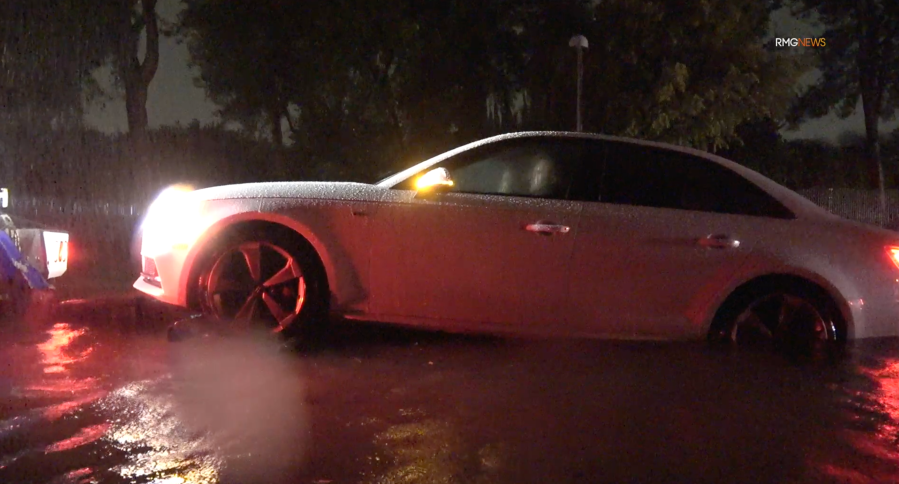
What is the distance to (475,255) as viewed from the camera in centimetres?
498

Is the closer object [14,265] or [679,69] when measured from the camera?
[14,265]

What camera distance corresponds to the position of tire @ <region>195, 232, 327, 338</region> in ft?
16.8

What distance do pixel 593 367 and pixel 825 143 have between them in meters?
31.7

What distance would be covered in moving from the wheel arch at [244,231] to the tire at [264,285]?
28mm

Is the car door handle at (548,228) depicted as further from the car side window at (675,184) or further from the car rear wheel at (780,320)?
the car rear wheel at (780,320)

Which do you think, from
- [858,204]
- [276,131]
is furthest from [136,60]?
[858,204]

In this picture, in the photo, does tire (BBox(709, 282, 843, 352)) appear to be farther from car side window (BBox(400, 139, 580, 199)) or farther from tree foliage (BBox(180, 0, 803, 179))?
tree foliage (BBox(180, 0, 803, 179))

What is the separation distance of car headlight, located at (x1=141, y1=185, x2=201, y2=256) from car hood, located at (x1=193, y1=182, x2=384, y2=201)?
0.40ft

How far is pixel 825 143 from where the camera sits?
32688mm

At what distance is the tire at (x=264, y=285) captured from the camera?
5.11 metres

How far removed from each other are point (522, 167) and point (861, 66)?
→ 98.5 feet

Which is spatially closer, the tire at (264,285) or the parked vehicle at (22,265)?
the tire at (264,285)

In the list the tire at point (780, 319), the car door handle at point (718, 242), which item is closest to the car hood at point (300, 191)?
the car door handle at point (718, 242)

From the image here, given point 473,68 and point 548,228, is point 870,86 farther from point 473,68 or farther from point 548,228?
point 548,228
